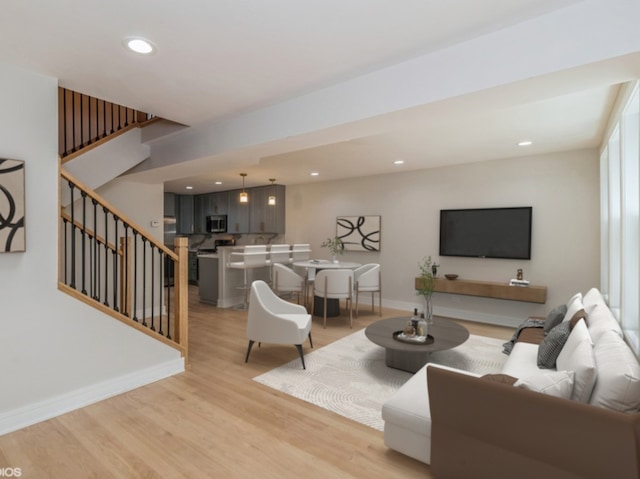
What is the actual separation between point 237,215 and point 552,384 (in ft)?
25.8

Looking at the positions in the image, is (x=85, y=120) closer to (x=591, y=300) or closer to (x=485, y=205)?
(x=485, y=205)

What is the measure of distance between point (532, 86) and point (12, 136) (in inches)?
143

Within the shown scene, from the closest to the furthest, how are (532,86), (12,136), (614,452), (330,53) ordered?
1. (614,452)
2. (532,86)
3. (330,53)
4. (12,136)

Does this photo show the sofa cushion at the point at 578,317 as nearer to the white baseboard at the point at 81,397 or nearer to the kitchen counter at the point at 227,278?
the white baseboard at the point at 81,397

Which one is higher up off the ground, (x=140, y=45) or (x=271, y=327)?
(x=140, y=45)

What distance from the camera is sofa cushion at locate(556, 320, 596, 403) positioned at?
5.64ft

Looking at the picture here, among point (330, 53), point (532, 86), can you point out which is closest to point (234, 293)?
point (330, 53)

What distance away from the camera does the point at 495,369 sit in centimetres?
357

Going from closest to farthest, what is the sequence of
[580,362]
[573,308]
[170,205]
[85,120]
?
[580,362]
[573,308]
[85,120]
[170,205]

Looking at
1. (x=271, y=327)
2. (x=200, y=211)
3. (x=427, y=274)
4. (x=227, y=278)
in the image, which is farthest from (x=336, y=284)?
(x=200, y=211)

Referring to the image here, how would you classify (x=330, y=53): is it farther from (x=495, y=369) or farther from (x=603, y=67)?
(x=495, y=369)

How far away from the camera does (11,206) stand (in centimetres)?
244

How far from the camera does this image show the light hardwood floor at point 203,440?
6.72 feet

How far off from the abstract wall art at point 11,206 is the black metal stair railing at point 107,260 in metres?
0.34
